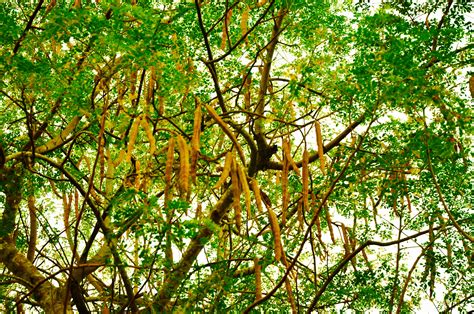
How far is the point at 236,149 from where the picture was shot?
10.4 ft

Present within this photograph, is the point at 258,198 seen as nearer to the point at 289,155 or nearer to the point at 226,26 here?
the point at 289,155

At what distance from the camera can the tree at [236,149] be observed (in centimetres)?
349

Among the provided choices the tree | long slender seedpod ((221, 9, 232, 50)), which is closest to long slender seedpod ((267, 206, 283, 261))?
the tree

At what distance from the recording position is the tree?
3.49 metres

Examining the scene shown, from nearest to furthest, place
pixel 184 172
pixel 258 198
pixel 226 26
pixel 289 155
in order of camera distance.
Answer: pixel 184 172 < pixel 258 198 < pixel 289 155 < pixel 226 26

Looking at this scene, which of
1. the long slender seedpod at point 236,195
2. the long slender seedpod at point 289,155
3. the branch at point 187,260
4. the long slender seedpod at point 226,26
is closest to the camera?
the long slender seedpod at point 236,195

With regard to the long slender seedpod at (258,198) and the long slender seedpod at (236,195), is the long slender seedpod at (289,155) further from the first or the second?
the long slender seedpod at (236,195)

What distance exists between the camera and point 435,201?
5.24 metres

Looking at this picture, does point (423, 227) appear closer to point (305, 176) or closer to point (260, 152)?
point (260, 152)

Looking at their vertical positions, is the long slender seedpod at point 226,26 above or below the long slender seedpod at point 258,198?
above

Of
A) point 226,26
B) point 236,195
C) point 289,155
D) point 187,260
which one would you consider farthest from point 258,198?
point 187,260

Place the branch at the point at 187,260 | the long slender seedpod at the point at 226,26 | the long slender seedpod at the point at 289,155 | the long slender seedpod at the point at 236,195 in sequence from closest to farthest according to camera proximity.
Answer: the long slender seedpod at the point at 236,195 < the long slender seedpod at the point at 289,155 < the long slender seedpod at the point at 226,26 < the branch at the point at 187,260

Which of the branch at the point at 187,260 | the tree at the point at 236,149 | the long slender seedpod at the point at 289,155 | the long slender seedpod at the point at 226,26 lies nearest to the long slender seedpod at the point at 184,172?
the tree at the point at 236,149

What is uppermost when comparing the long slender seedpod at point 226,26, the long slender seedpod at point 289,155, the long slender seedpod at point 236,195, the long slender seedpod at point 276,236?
the long slender seedpod at point 226,26
